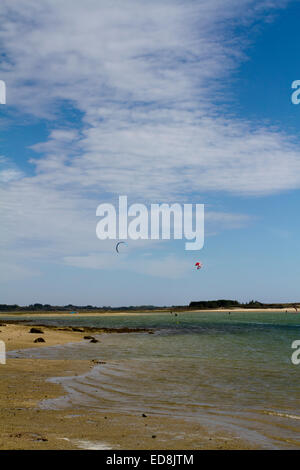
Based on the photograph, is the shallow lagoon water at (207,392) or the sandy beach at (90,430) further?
the shallow lagoon water at (207,392)

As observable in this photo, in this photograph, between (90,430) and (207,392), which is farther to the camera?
(207,392)

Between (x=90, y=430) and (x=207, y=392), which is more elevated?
(x=90, y=430)

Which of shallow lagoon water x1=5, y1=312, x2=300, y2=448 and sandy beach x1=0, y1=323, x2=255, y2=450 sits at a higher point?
sandy beach x1=0, y1=323, x2=255, y2=450

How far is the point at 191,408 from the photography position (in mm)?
15164

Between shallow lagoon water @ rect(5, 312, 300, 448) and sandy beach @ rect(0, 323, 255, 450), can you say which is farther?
shallow lagoon water @ rect(5, 312, 300, 448)

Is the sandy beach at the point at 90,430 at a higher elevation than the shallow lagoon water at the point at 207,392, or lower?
higher

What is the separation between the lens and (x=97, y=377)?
2142 centimetres

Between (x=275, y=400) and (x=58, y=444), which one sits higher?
(x=58, y=444)
